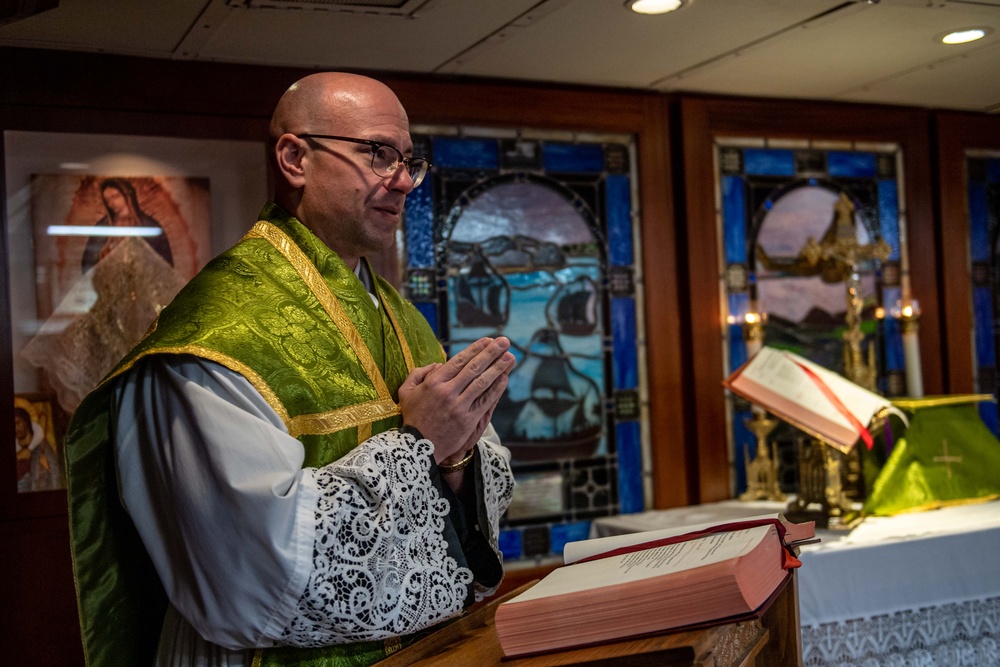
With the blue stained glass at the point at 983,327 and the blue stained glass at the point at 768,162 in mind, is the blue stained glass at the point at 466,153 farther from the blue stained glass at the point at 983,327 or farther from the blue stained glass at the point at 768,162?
the blue stained glass at the point at 983,327

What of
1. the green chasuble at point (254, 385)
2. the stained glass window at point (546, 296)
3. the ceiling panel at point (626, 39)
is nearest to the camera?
the green chasuble at point (254, 385)

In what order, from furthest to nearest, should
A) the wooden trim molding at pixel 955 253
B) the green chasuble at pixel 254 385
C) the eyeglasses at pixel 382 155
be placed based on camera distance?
the wooden trim molding at pixel 955 253, the eyeglasses at pixel 382 155, the green chasuble at pixel 254 385

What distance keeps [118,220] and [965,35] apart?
310 cm

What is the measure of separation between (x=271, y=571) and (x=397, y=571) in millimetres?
210

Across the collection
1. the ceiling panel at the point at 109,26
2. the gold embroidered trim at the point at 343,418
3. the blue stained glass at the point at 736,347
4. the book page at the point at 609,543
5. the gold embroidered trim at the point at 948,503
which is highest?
the ceiling panel at the point at 109,26

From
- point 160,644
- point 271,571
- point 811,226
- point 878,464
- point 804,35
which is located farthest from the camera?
point 811,226

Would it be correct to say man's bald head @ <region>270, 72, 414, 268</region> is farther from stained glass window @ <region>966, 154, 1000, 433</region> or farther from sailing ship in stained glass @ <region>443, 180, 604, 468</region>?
stained glass window @ <region>966, 154, 1000, 433</region>

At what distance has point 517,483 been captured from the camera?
12.8ft

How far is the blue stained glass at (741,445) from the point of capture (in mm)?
4293

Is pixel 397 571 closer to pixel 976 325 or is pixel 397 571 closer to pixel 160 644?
pixel 160 644

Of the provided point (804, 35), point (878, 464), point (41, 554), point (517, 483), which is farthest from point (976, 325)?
point (41, 554)

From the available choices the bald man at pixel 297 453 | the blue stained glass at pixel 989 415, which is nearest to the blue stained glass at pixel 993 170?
the blue stained glass at pixel 989 415

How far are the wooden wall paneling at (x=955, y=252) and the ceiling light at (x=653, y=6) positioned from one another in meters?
2.33

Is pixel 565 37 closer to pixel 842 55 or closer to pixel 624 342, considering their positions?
pixel 842 55
